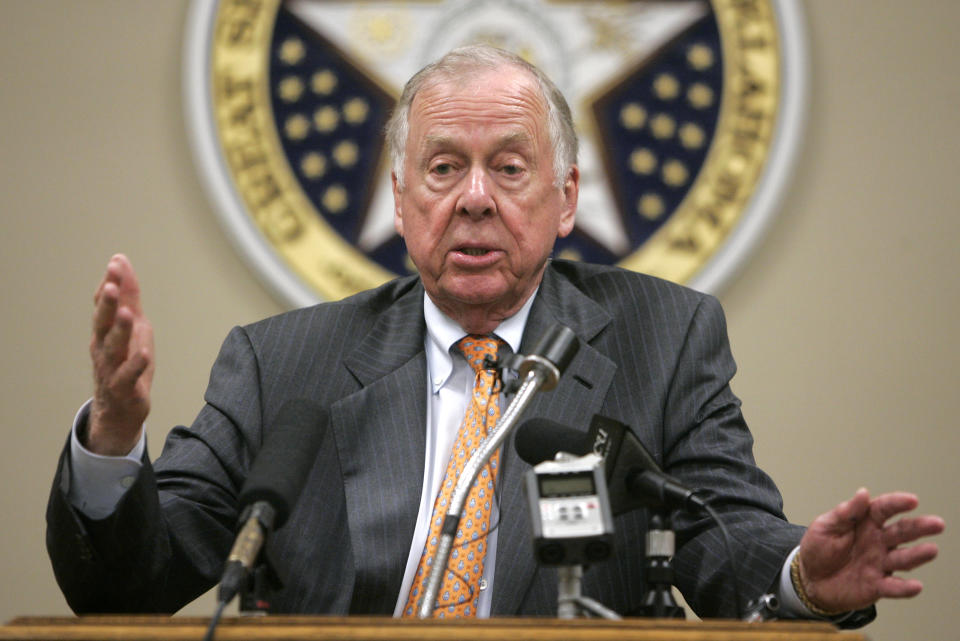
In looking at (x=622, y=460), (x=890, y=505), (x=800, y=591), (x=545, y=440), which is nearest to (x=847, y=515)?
(x=890, y=505)

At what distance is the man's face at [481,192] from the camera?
101 inches

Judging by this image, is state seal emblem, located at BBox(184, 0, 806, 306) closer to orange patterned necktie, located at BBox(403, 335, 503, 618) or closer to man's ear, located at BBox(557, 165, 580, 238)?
man's ear, located at BBox(557, 165, 580, 238)

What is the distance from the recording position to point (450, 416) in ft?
8.36

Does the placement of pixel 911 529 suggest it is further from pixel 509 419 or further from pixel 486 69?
pixel 486 69

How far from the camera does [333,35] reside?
3768 millimetres

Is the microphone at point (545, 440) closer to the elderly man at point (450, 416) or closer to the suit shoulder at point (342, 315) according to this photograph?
the elderly man at point (450, 416)

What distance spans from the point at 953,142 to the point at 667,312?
1.62m

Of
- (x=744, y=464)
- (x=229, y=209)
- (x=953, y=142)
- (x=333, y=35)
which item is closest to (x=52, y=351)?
(x=229, y=209)

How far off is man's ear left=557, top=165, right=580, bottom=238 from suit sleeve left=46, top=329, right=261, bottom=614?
79 centimetres

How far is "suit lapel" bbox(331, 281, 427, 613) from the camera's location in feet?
7.54

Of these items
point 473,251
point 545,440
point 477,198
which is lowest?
point 545,440

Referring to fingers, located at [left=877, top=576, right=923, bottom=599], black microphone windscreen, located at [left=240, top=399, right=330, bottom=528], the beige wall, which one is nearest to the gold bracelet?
fingers, located at [left=877, top=576, right=923, bottom=599]

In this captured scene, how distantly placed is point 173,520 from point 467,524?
1.91ft

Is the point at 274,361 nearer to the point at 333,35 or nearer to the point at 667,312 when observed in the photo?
the point at 667,312
